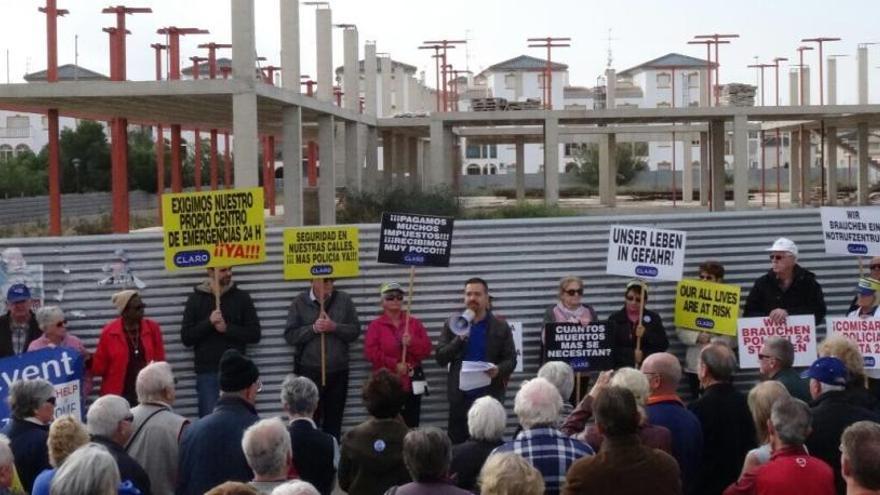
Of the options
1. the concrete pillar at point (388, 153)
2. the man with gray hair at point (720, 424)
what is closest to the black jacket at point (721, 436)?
the man with gray hair at point (720, 424)

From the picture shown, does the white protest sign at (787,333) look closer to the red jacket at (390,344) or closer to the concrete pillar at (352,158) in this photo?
the red jacket at (390,344)

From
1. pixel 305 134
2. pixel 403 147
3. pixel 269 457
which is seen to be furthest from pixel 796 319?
pixel 403 147

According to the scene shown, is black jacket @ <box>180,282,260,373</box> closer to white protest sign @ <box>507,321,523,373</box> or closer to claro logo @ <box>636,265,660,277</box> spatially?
white protest sign @ <box>507,321,523,373</box>

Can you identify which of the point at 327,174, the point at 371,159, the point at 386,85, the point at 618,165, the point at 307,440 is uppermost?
the point at 386,85

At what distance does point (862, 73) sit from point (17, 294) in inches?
1790

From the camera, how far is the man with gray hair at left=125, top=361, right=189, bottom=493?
749 centimetres

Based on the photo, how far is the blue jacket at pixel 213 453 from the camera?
23.5 ft

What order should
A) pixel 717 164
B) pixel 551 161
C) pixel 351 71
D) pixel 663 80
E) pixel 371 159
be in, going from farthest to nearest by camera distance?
pixel 663 80 → pixel 717 164 → pixel 371 159 → pixel 351 71 → pixel 551 161

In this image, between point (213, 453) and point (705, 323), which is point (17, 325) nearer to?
point (213, 453)

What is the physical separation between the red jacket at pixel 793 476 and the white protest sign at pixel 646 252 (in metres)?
5.33

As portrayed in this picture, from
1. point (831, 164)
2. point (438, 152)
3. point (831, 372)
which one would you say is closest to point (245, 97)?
point (831, 372)

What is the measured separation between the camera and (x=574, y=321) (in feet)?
36.0

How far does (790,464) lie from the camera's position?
628 centimetres

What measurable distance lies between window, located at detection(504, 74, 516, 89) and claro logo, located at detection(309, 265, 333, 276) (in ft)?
348
